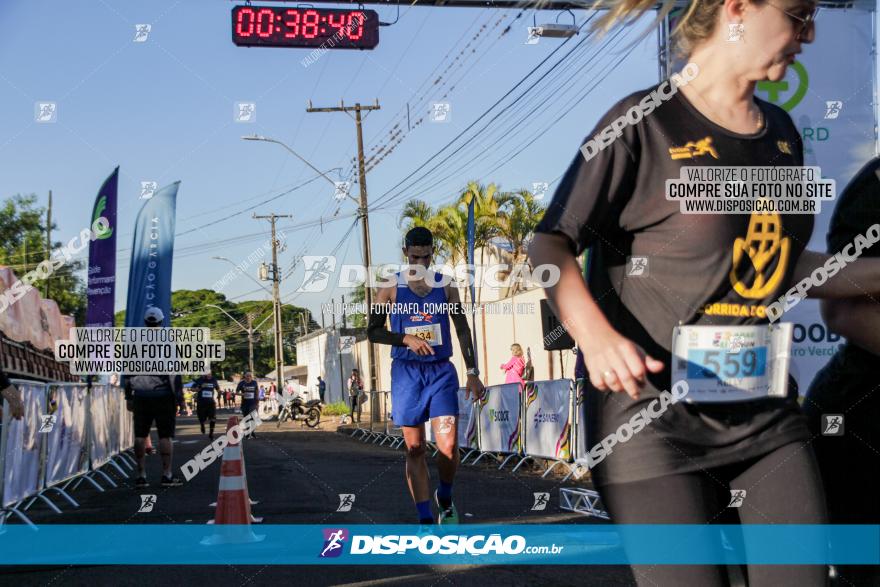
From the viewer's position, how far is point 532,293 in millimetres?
27719

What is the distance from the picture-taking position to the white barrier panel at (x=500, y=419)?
14.8 m

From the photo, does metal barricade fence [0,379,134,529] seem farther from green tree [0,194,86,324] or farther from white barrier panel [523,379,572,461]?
green tree [0,194,86,324]

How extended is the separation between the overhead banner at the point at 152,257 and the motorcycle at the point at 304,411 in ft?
52.3

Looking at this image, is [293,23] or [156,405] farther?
[293,23]

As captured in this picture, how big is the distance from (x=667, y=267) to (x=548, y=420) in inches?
438

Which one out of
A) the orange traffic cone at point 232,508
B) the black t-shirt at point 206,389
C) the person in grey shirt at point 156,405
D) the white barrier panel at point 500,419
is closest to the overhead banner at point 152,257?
the black t-shirt at point 206,389

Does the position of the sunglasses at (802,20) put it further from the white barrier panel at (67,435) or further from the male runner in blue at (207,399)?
the male runner in blue at (207,399)

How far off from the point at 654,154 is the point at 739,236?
279 millimetres

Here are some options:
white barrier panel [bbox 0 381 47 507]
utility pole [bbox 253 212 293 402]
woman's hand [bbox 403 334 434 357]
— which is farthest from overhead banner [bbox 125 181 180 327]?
utility pole [bbox 253 212 293 402]

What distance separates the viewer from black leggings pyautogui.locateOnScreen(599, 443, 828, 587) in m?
2.28

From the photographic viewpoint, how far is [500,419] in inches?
616

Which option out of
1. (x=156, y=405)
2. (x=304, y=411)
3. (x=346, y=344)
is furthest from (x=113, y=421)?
(x=346, y=344)

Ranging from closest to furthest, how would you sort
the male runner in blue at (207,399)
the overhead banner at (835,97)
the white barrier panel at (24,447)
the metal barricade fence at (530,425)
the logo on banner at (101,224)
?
the white barrier panel at (24,447) → the overhead banner at (835,97) → the metal barricade fence at (530,425) → the logo on banner at (101,224) → the male runner in blue at (207,399)

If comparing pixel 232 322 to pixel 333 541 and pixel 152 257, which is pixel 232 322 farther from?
pixel 333 541
